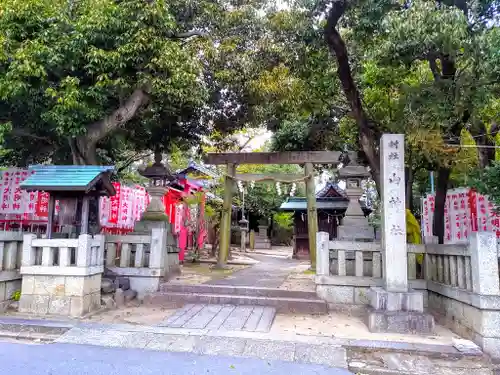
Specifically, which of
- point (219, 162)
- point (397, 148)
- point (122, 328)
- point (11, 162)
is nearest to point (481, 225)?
Answer: point (397, 148)

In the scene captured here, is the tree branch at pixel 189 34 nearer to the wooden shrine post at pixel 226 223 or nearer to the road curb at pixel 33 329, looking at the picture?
the wooden shrine post at pixel 226 223

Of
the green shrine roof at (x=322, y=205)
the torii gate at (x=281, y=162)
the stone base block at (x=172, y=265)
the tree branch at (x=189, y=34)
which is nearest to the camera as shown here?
the tree branch at (x=189, y=34)

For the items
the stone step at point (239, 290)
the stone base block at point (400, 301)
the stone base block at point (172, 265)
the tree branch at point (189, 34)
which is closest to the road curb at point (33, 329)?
the stone step at point (239, 290)

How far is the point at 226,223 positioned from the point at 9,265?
21.6 feet

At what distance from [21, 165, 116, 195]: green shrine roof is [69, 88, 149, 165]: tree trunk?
Result: 6.31ft

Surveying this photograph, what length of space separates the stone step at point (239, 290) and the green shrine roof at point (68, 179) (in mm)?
2655

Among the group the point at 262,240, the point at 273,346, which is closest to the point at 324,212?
the point at 262,240

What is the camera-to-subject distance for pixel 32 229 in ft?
37.1

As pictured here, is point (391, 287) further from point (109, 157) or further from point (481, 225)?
point (109, 157)

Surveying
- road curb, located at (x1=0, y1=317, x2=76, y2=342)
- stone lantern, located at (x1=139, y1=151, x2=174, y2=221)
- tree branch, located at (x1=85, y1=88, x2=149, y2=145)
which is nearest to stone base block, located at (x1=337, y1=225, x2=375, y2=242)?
stone lantern, located at (x1=139, y1=151, x2=174, y2=221)

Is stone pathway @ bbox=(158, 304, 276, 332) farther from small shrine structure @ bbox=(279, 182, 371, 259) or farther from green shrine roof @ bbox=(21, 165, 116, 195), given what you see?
small shrine structure @ bbox=(279, 182, 371, 259)

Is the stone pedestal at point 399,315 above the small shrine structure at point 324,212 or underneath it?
underneath

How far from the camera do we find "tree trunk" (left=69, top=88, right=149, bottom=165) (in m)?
8.95

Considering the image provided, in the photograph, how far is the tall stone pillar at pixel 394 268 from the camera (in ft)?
20.3
